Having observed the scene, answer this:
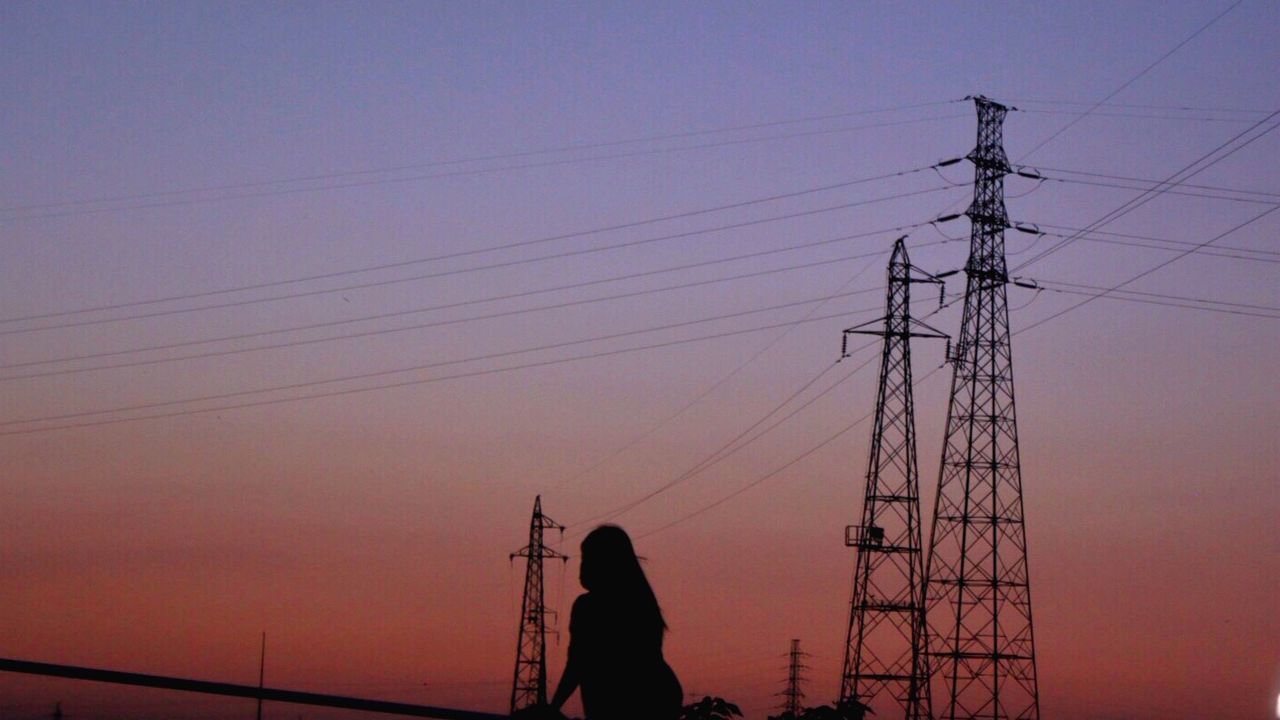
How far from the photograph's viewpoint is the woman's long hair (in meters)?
6.90

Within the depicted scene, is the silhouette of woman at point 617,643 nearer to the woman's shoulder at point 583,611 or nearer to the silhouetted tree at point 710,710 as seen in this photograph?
the woman's shoulder at point 583,611

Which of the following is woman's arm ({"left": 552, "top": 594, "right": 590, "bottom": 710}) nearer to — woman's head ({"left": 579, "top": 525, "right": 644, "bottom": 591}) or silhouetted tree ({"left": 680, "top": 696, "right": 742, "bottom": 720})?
woman's head ({"left": 579, "top": 525, "right": 644, "bottom": 591})

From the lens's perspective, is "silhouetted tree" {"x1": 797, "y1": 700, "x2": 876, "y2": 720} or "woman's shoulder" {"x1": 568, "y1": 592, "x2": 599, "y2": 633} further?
"silhouetted tree" {"x1": 797, "y1": 700, "x2": 876, "y2": 720}

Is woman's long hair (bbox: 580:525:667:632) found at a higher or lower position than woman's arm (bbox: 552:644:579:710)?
higher

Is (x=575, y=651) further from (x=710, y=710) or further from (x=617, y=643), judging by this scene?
(x=710, y=710)

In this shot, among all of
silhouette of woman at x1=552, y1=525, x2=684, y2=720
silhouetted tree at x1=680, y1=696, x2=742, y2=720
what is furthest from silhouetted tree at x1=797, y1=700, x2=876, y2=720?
silhouette of woman at x1=552, y1=525, x2=684, y2=720

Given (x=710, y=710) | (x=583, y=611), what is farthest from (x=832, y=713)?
(x=583, y=611)

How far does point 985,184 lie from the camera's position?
46781 mm

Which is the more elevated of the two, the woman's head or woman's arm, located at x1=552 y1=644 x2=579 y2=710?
the woman's head

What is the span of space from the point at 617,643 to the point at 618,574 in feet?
1.00

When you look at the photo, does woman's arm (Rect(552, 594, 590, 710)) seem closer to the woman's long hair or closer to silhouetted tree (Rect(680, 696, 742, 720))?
the woman's long hair

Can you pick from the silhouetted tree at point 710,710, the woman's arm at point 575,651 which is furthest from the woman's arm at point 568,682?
the silhouetted tree at point 710,710

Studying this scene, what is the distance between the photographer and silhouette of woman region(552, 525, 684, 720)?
22.4 feet

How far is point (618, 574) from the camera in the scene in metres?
6.90
